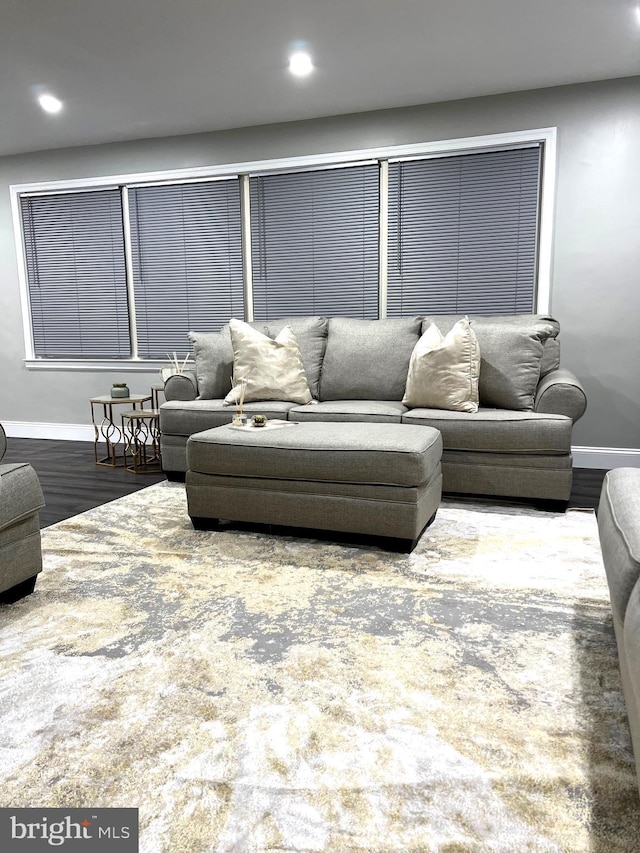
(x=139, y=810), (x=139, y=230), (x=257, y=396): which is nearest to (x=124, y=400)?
(x=257, y=396)

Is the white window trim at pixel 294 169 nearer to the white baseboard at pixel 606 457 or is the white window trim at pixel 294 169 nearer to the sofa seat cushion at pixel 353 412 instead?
the white baseboard at pixel 606 457

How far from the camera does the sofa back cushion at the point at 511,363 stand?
3.51 m

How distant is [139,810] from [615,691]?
1.19 m

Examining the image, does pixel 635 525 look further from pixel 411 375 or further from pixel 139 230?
pixel 139 230

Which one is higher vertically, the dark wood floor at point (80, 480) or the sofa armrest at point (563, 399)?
the sofa armrest at point (563, 399)

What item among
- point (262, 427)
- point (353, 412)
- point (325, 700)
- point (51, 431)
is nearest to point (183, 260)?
point (51, 431)

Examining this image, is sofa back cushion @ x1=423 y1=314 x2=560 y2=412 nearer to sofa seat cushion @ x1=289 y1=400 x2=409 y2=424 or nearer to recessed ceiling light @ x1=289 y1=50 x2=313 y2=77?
sofa seat cushion @ x1=289 y1=400 x2=409 y2=424

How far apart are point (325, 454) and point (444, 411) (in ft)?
3.57

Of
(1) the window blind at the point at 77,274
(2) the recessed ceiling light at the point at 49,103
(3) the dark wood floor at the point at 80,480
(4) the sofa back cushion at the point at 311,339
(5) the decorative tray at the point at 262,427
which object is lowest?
(3) the dark wood floor at the point at 80,480

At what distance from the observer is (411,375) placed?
11.9 feet

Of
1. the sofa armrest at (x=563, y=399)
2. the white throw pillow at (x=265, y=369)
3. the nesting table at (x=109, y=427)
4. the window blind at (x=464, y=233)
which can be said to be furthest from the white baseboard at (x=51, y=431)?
the sofa armrest at (x=563, y=399)

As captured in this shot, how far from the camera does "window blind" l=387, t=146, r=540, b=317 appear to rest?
423cm

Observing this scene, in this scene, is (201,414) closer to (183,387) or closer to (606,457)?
(183,387)

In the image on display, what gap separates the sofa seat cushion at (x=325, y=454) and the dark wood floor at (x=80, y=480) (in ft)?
3.12
